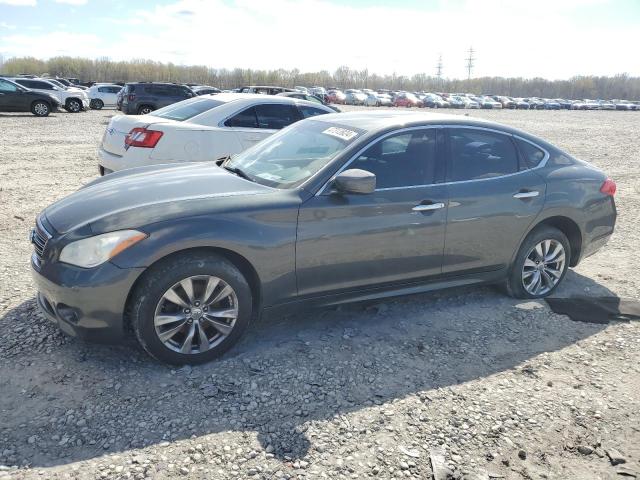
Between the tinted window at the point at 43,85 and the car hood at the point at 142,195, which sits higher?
the tinted window at the point at 43,85

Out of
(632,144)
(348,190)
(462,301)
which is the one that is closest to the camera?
(348,190)

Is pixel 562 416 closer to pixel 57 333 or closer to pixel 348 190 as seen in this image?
pixel 348 190

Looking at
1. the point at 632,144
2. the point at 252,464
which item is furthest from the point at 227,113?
the point at 632,144

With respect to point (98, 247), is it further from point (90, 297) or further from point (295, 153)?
point (295, 153)

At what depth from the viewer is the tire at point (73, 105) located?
86.3ft

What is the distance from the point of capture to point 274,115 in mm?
8211

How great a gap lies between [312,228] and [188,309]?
1.03m

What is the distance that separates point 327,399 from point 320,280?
2.95ft

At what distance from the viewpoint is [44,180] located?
9305 millimetres

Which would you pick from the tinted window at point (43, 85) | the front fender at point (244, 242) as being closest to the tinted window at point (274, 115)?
the front fender at point (244, 242)

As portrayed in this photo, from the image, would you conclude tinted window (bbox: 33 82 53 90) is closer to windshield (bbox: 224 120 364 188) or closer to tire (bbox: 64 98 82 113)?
tire (bbox: 64 98 82 113)

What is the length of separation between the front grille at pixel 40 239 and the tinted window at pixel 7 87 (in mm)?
22499

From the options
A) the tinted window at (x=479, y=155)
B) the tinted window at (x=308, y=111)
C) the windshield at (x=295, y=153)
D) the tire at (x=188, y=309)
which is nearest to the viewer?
the tire at (x=188, y=309)

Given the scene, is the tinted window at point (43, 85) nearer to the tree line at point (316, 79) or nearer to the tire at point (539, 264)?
the tire at point (539, 264)
